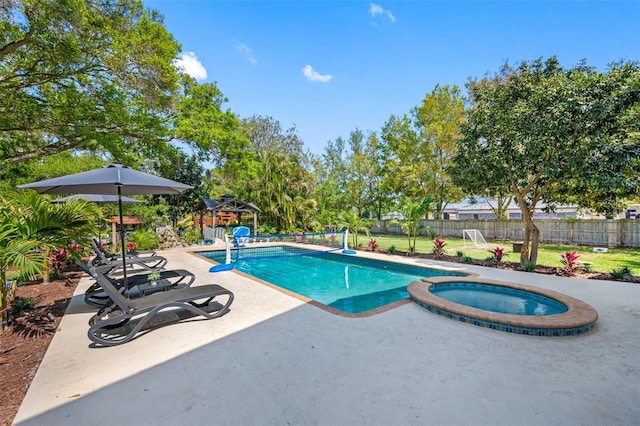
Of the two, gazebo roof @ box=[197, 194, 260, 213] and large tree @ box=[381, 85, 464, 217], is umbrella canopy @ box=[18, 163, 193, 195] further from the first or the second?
large tree @ box=[381, 85, 464, 217]

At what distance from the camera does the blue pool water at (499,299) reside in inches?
224

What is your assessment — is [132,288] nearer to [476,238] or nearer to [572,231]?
[476,238]

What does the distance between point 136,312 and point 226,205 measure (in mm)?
15037

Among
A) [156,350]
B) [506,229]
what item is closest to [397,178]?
[506,229]

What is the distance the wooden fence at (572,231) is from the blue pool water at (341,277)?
3.53 meters

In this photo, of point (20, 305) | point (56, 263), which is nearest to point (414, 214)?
point (20, 305)

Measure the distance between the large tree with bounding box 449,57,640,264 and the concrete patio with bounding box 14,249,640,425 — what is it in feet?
15.1

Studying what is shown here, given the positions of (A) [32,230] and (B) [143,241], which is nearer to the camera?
(A) [32,230]

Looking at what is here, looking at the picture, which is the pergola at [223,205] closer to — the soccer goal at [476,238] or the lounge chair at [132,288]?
the lounge chair at [132,288]

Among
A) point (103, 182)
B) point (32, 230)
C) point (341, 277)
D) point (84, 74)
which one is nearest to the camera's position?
point (32, 230)

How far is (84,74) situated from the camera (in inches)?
389

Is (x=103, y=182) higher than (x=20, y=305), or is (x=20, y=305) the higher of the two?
(x=103, y=182)

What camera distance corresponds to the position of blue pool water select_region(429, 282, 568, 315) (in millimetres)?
5683

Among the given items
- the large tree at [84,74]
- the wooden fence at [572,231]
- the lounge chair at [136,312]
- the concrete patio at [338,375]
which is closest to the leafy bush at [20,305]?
the concrete patio at [338,375]
